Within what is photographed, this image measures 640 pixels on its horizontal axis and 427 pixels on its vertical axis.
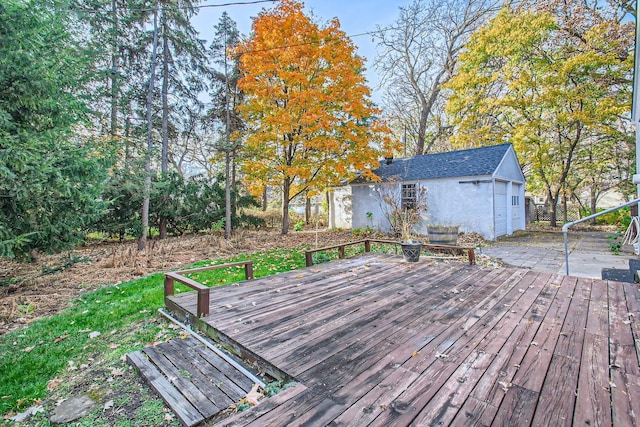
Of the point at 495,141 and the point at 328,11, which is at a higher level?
the point at 328,11

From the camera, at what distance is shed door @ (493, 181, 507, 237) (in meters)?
10.3

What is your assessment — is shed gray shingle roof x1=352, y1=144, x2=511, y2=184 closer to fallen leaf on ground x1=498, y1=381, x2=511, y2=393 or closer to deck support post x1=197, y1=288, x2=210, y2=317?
fallen leaf on ground x1=498, y1=381, x2=511, y2=393

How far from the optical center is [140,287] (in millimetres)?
5137

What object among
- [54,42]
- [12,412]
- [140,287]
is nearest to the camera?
[12,412]

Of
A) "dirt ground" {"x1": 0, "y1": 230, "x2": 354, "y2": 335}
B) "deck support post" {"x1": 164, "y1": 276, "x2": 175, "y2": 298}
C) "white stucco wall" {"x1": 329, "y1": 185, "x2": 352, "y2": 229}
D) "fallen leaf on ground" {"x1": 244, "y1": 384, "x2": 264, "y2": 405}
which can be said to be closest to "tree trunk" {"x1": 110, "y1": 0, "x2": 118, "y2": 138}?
"dirt ground" {"x1": 0, "y1": 230, "x2": 354, "y2": 335}

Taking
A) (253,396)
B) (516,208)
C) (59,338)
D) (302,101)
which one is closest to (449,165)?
(516,208)

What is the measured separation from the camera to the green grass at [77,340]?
250cm

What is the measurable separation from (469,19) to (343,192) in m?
11.9

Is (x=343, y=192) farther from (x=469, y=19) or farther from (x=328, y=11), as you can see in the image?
(x=469, y=19)

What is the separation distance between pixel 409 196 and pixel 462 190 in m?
1.94

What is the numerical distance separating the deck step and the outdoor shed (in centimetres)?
975

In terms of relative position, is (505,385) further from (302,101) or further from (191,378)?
(302,101)

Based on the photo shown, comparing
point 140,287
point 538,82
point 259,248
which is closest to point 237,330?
point 140,287

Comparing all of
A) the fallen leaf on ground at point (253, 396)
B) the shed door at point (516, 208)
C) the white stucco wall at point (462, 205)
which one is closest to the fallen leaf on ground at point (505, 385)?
the fallen leaf on ground at point (253, 396)
